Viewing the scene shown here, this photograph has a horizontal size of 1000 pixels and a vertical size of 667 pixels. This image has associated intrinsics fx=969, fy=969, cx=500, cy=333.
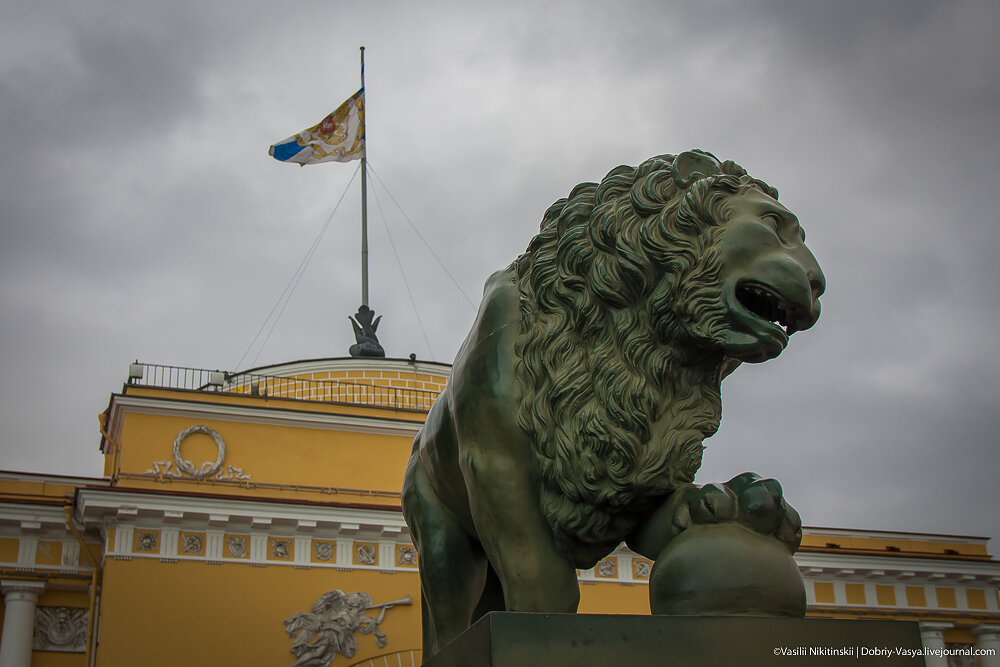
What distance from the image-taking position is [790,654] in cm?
203

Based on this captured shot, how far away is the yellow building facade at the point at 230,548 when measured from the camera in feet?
52.1

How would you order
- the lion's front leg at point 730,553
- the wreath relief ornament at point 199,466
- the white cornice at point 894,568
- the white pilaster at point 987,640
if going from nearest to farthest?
the lion's front leg at point 730,553
the wreath relief ornament at point 199,466
the white cornice at point 894,568
the white pilaster at point 987,640

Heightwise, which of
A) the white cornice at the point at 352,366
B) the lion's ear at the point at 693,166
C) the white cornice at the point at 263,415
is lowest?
the lion's ear at the point at 693,166

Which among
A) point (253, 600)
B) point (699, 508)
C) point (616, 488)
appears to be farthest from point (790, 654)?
point (253, 600)

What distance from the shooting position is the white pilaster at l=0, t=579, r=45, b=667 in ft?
53.3

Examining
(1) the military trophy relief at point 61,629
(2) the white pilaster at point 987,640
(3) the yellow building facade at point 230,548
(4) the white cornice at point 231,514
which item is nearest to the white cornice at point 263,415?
(3) the yellow building facade at point 230,548

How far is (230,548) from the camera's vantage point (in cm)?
1645

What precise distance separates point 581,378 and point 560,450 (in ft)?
0.65

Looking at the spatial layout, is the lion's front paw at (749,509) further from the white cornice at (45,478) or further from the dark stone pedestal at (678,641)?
the white cornice at (45,478)

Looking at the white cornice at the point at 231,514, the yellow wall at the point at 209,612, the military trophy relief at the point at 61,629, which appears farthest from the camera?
the military trophy relief at the point at 61,629

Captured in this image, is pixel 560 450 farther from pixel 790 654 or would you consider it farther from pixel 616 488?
pixel 790 654

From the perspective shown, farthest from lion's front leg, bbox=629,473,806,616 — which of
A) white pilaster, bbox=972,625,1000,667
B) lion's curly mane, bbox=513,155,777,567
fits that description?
white pilaster, bbox=972,625,1000,667

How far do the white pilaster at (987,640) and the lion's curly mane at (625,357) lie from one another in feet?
72.1

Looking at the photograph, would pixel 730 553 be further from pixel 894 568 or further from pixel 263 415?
pixel 894 568
